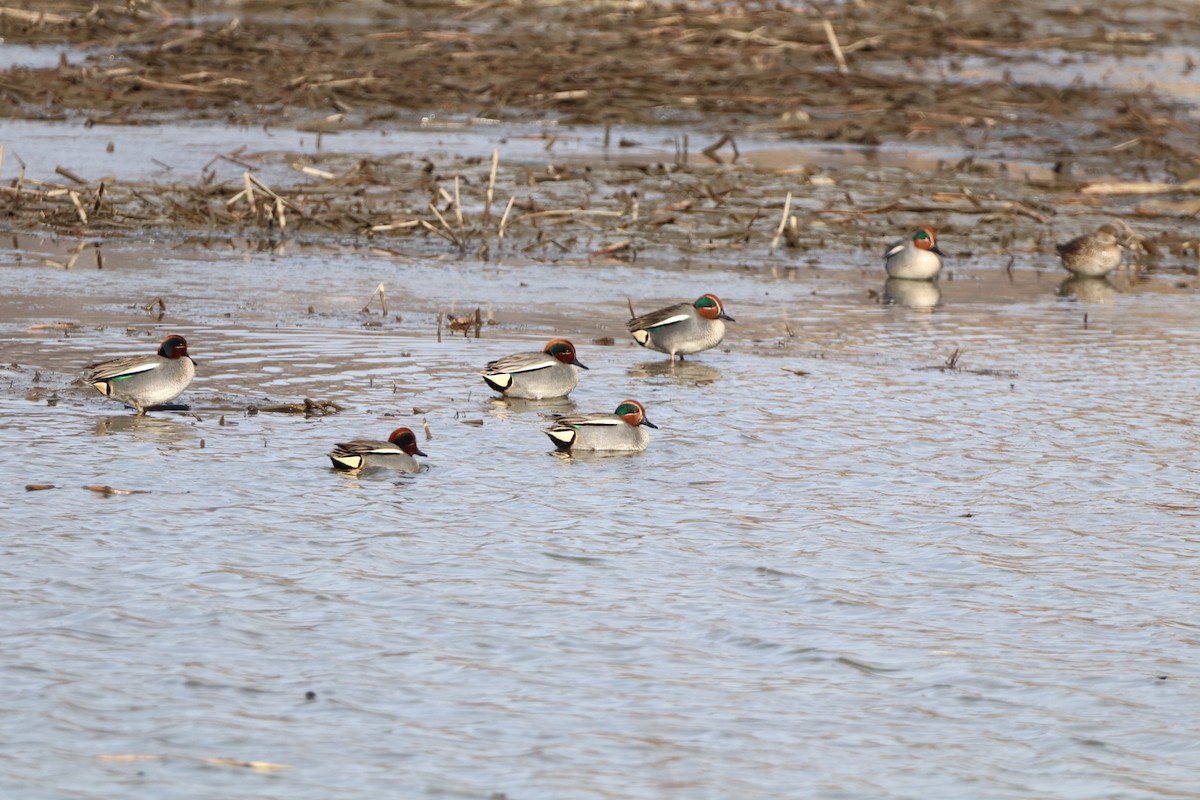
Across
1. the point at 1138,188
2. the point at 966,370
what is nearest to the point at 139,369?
the point at 966,370

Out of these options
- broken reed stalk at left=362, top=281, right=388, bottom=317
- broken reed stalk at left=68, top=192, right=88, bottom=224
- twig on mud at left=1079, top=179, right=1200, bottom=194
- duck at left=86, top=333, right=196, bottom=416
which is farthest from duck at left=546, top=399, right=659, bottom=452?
twig on mud at left=1079, top=179, right=1200, bottom=194

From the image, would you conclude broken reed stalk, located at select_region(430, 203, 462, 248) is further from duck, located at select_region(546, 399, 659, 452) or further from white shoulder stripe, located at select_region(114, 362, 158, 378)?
duck, located at select_region(546, 399, 659, 452)

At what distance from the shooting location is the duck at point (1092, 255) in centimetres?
1933

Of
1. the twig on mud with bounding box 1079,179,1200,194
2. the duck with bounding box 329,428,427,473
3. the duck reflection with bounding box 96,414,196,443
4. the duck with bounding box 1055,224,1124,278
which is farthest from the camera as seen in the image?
the twig on mud with bounding box 1079,179,1200,194

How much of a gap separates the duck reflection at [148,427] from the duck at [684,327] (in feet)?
14.1

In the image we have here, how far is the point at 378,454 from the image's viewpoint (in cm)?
1030

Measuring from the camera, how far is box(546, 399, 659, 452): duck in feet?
37.1

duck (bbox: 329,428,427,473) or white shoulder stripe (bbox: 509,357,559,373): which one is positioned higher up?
white shoulder stripe (bbox: 509,357,559,373)

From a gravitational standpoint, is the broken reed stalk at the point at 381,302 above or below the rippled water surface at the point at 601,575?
above

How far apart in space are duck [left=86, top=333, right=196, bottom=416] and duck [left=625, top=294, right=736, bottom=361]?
4.19 meters

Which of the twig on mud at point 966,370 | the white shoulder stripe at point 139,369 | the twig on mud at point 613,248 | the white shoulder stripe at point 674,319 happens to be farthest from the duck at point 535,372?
the twig on mud at point 613,248

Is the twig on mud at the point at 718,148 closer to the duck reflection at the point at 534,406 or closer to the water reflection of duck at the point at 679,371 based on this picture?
the water reflection of duck at the point at 679,371

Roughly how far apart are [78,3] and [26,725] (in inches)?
1265

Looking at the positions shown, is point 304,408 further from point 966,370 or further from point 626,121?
point 626,121
